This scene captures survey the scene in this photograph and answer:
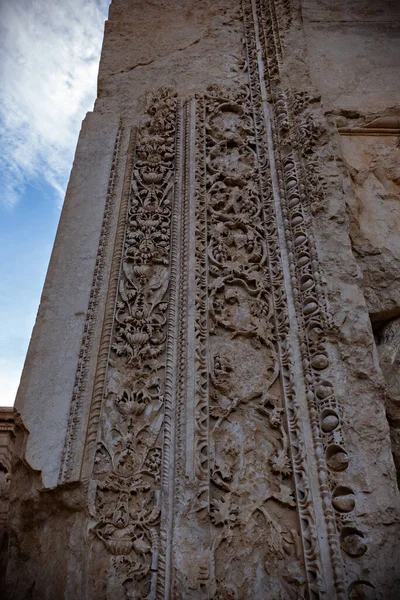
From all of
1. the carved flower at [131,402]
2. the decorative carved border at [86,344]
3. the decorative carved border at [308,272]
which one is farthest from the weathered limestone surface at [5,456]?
the decorative carved border at [308,272]

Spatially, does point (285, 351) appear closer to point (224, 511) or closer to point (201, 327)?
point (201, 327)

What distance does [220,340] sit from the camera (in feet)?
9.08

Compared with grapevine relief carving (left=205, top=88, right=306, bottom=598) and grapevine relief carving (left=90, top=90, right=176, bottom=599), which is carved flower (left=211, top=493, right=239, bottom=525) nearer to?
grapevine relief carving (left=205, top=88, right=306, bottom=598)

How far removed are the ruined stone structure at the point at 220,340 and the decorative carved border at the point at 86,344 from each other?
11mm

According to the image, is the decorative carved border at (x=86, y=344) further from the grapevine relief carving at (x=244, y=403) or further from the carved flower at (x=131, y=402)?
the grapevine relief carving at (x=244, y=403)

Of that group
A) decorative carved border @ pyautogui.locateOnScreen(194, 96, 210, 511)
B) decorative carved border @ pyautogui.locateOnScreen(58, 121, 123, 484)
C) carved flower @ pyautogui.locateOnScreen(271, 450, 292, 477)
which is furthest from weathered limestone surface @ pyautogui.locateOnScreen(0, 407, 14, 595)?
carved flower @ pyautogui.locateOnScreen(271, 450, 292, 477)

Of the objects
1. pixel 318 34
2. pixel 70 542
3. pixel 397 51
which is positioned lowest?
pixel 70 542

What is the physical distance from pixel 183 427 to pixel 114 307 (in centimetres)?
81

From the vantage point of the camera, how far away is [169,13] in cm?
449

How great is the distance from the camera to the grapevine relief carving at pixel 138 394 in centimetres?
218

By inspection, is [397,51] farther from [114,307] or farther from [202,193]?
[114,307]

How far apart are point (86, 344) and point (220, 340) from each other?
72 cm

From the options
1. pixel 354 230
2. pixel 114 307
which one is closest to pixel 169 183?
pixel 114 307

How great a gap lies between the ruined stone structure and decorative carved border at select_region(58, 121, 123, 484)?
11 millimetres
